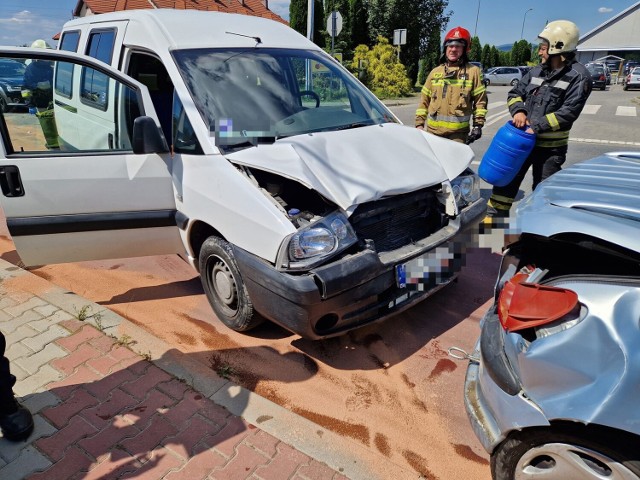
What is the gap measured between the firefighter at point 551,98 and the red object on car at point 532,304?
7.58 feet

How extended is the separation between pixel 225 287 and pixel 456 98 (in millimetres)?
3392

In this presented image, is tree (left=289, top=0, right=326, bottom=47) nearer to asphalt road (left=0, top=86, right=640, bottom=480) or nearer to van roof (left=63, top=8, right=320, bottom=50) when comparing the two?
van roof (left=63, top=8, right=320, bottom=50)

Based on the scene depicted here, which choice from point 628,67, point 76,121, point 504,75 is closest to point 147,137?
point 76,121

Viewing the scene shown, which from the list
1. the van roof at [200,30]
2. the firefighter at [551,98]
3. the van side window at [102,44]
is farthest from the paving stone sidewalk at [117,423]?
the firefighter at [551,98]

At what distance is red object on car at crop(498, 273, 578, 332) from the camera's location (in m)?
1.61

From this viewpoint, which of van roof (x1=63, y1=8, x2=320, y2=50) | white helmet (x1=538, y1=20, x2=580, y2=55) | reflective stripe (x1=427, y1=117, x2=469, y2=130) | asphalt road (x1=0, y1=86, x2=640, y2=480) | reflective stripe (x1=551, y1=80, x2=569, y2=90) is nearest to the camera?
asphalt road (x1=0, y1=86, x2=640, y2=480)

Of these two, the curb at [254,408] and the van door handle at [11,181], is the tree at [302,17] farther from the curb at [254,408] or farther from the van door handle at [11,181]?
the curb at [254,408]

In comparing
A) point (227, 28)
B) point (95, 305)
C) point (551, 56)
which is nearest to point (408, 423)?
point (95, 305)

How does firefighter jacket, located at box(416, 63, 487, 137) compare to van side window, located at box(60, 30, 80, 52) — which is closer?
van side window, located at box(60, 30, 80, 52)

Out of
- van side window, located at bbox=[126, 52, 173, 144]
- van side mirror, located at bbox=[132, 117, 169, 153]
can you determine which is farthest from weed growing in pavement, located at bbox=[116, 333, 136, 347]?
van side window, located at bbox=[126, 52, 173, 144]

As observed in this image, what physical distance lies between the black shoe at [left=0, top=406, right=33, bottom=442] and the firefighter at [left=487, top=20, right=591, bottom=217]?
143 inches

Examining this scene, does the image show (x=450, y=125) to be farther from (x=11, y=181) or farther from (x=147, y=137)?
(x=11, y=181)

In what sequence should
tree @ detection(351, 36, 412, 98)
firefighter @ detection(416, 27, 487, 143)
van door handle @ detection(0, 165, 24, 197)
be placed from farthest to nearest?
tree @ detection(351, 36, 412, 98), firefighter @ detection(416, 27, 487, 143), van door handle @ detection(0, 165, 24, 197)

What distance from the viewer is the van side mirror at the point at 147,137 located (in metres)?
3.03
